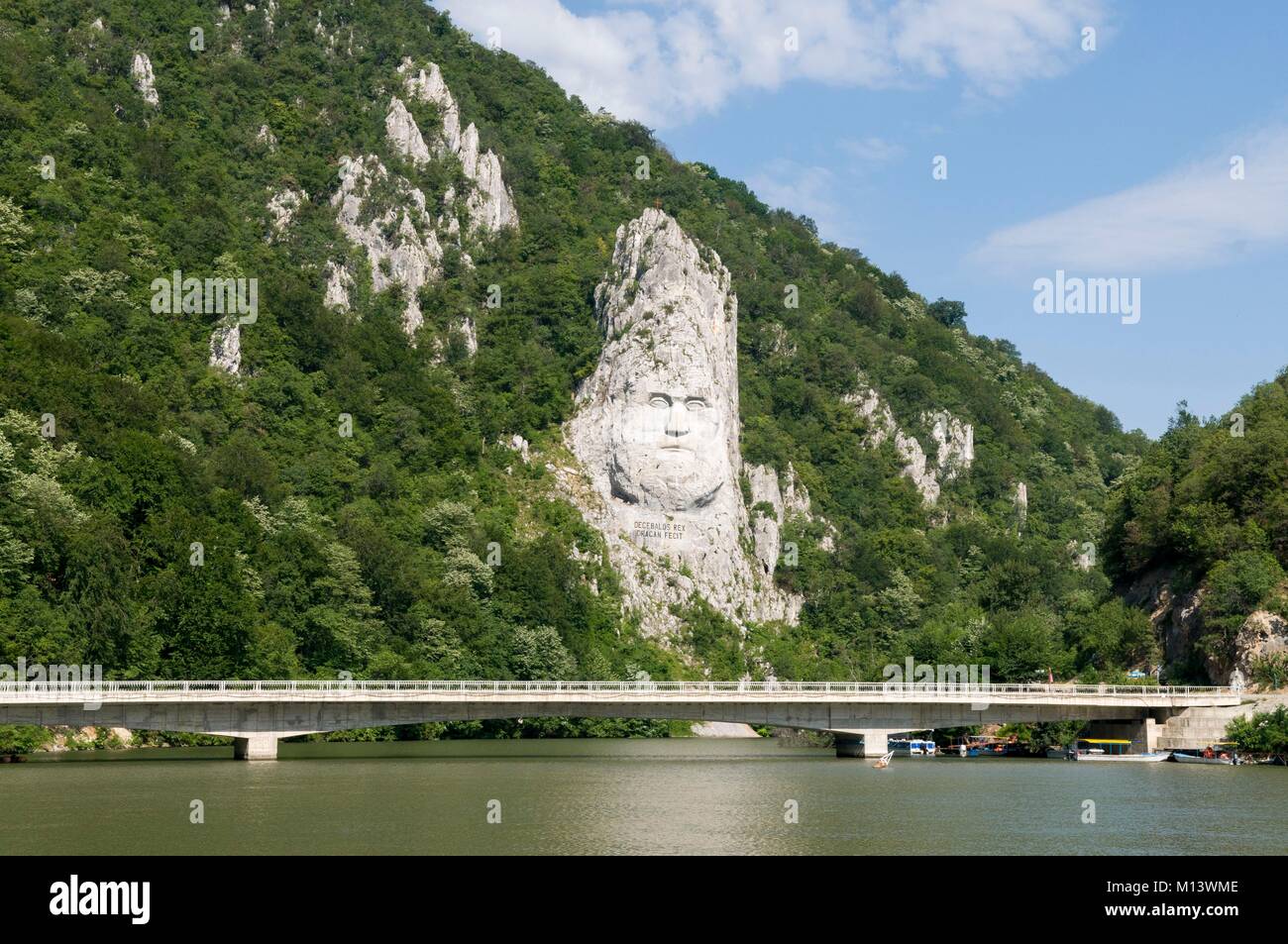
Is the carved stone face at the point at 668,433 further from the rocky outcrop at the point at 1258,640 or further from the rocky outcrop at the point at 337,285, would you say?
the rocky outcrop at the point at 1258,640

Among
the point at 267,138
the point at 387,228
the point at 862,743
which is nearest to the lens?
the point at 862,743

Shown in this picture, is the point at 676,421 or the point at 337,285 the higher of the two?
the point at 337,285

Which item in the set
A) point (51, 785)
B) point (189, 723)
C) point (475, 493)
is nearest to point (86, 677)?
point (189, 723)

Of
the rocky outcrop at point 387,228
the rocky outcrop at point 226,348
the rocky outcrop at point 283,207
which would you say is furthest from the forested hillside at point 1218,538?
the rocky outcrop at point 283,207

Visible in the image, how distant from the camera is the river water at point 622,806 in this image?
172 ft

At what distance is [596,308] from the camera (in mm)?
190500

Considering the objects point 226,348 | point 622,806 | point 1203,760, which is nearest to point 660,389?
point 226,348

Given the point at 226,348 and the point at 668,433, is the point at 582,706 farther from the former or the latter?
the point at 668,433

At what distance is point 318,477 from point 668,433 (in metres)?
42.1

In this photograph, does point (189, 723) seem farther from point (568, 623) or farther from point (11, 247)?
point (11, 247)

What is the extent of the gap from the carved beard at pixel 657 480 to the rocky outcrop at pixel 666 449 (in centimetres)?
10

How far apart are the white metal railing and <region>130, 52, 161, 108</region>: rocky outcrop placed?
346ft

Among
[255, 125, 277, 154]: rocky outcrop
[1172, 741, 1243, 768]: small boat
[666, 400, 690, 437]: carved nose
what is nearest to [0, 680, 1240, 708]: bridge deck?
[1172, 741, 1243, 768]: small boat

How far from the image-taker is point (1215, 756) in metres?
94.2
